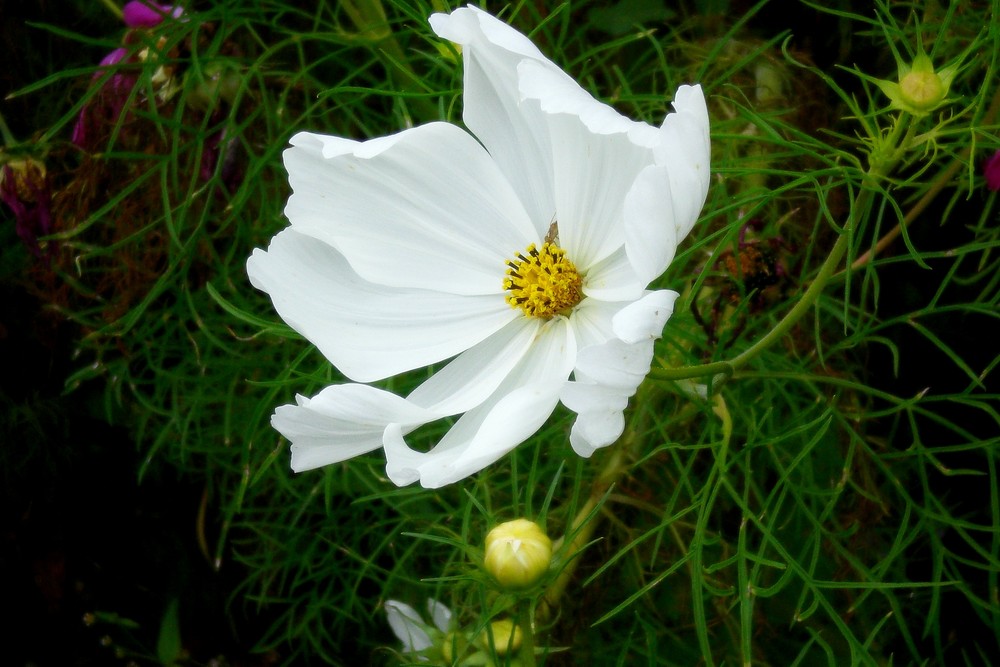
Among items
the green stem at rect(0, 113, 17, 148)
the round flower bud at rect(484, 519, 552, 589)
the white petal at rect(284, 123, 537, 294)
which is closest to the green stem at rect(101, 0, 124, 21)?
the green stem at rect(0, 113, 17, 148)

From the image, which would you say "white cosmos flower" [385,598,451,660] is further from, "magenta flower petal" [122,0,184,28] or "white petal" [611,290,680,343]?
"magenta flower petal" [122,0,184,28]

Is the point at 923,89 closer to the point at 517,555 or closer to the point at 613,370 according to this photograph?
the point at 613,370

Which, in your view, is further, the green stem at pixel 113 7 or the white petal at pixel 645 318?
the green stem at pixel 113 7

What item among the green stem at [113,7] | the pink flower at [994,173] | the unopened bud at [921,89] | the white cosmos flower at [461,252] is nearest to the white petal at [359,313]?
the white cosmos flower at [461,252]

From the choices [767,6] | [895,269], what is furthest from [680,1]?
[895,269]

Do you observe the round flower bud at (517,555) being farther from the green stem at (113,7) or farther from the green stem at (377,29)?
the green stem at (113,7)

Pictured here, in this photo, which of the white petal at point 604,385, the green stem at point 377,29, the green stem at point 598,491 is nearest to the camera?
the white petal at point 604,385

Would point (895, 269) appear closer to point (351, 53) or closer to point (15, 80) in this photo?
point (351, 53)

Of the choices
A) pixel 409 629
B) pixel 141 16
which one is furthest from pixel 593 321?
pixel 141 16

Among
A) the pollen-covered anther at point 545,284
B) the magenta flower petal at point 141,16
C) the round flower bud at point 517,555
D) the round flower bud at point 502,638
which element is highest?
the magenta flower petal at point 141,16
